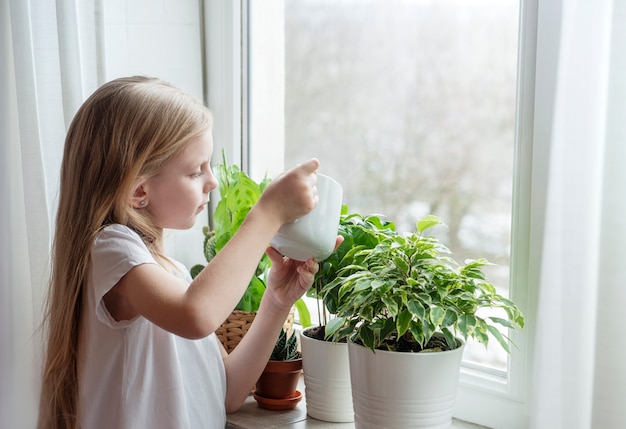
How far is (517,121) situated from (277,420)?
0.69 metres

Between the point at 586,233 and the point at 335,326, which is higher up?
the point at 586,233

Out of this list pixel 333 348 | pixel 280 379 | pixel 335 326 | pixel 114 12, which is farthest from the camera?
pixel 114 12

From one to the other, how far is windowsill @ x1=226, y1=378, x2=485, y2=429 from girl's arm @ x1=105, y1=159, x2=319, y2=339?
1.21 feet

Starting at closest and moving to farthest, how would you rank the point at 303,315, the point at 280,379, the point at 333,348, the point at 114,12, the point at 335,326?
1. the point at 335,326
2. the point at 333,348
3. the point at 280,379
4. the point at 303,315
5. the point at 114,12

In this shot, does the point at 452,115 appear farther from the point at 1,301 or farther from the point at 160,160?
the point at 1,301

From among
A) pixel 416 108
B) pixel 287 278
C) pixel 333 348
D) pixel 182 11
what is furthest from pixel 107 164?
pixel 182 11

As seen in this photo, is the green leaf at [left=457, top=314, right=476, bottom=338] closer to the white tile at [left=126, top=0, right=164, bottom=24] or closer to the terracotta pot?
the terracotta pot

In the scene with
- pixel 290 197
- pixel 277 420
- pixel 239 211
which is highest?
pixel 290 197

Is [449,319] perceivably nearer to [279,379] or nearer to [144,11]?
[279,379]

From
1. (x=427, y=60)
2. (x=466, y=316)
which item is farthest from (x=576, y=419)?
(x=427, y=60)

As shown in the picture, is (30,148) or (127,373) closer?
(127,373)

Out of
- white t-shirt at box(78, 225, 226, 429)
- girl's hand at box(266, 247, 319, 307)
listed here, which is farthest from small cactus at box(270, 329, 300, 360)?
white t-shirt at box(78, 225, 226, 429)

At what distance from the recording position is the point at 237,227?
1506 mm

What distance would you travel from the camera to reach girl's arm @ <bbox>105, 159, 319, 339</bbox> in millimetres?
1052
